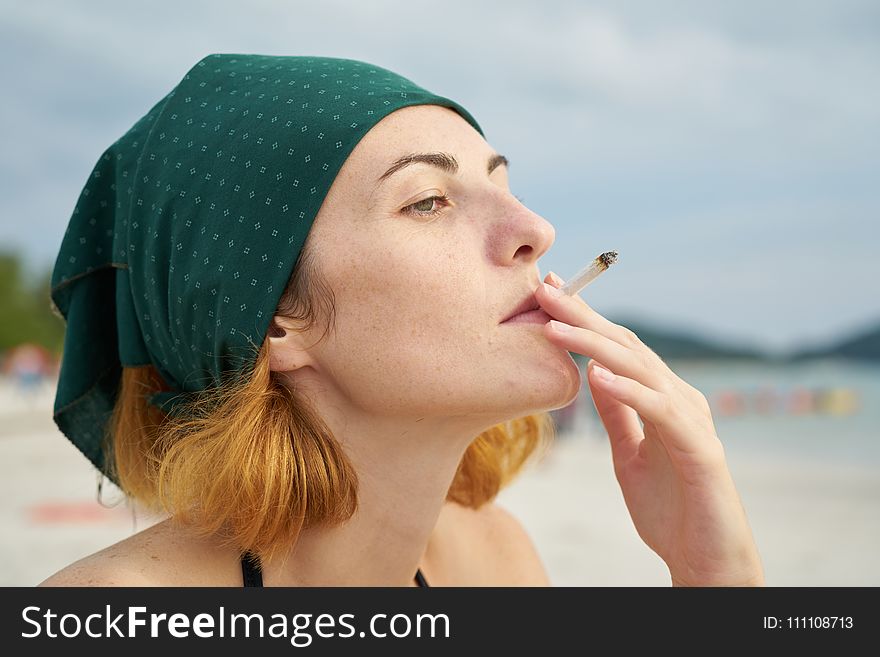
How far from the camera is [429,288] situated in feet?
6.73

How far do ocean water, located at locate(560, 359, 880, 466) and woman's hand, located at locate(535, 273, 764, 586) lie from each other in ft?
33.6

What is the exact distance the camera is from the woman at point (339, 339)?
2082 mm

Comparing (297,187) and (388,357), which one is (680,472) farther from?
(297,187)

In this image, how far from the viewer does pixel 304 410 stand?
229 centimetres

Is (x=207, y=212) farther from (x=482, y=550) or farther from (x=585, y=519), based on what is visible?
(x=585, y=519)

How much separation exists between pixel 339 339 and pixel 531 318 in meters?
0.49

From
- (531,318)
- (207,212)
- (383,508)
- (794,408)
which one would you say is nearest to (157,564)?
(383,508)

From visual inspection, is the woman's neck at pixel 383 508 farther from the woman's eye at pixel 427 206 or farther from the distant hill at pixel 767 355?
the distant hill at pixel 767 355

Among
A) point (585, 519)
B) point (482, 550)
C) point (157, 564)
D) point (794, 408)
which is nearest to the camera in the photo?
point (157, 564)

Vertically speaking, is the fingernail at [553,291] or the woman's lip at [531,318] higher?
the fingernail at [553,291]

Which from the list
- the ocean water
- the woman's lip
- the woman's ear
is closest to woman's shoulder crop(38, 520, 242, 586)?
the woman's ear

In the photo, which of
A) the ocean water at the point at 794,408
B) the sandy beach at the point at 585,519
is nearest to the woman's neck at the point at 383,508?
the sandy beach at the point at 585,519
